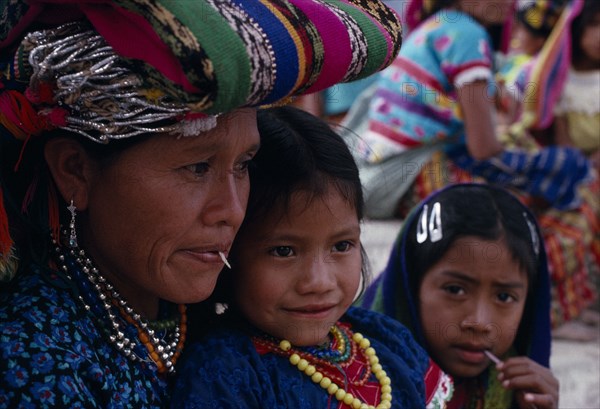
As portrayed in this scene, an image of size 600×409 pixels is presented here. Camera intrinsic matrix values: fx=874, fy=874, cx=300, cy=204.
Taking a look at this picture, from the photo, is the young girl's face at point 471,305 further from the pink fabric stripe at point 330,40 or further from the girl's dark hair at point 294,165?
the pink fabric stripe at point 330,40

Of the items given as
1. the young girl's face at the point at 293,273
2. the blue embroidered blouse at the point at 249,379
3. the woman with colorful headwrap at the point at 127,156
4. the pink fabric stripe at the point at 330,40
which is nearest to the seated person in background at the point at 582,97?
the blue embroidered blouse at the point at 249,379

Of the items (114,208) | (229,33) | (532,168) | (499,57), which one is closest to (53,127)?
(114,208)

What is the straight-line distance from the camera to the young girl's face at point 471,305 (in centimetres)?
261

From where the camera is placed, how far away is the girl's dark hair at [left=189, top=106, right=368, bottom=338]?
2062 millimetres

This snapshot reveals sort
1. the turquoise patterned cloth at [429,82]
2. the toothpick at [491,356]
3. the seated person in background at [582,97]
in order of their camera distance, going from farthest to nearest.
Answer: the seated person in background at [582,97] → the turquoise patterned cloth at [429,82] → the toothpick at [491,356]

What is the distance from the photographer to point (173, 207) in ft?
5.52

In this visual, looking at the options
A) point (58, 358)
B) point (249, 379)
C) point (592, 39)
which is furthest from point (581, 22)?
point (58, 358)

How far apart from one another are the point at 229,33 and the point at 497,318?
1553mm

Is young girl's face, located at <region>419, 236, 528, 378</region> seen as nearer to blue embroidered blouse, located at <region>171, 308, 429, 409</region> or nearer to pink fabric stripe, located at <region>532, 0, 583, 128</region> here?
blue embroidered blouse, located at <region>171, 308, 429, 409</region>

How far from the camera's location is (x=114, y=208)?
1708 millimetres

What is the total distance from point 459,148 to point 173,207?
3.40 metres

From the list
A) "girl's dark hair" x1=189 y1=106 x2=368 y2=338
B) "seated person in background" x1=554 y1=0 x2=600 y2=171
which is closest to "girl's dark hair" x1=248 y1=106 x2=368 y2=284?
"girl's dark hair" x1=189 y1=106 x2=368 y2=338

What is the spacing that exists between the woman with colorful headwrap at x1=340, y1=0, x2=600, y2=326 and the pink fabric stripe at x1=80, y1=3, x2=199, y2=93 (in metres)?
3.20

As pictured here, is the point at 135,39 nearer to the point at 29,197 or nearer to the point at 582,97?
the point at 29,197
